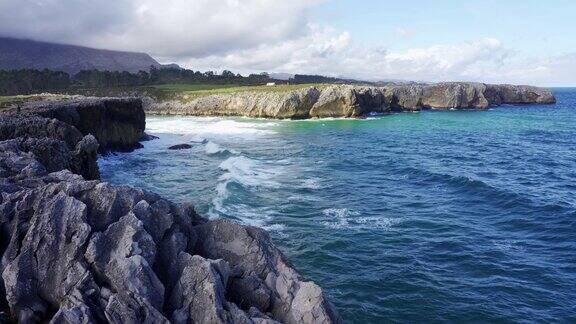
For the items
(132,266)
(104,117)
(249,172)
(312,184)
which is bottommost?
(249,172)

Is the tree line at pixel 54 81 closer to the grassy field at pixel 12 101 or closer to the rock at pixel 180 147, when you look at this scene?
the grassy field at pixel 12 101

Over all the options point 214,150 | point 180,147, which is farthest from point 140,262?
point 180,147

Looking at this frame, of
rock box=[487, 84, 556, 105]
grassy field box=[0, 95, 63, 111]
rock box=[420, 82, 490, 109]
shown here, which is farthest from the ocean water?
rock box=[487, 84, 556, 105]

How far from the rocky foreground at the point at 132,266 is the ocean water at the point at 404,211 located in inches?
278

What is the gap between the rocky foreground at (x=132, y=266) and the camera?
1404 centimetres

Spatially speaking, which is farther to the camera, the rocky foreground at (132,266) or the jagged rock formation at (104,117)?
the jagged rock formation at (104,117)

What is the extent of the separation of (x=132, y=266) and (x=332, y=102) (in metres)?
114

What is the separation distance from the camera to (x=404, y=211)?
3816 centimetres

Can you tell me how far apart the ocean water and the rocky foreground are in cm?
705

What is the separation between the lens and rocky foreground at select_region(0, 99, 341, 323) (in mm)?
14039

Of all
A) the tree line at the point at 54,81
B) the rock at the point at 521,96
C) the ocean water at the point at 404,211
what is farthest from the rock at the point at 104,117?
the rock at the point at 521,96

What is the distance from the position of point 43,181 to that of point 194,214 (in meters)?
7.06

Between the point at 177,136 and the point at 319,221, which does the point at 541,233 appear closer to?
the point at 319,221

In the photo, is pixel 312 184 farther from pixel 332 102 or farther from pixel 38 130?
pixel 332 102
